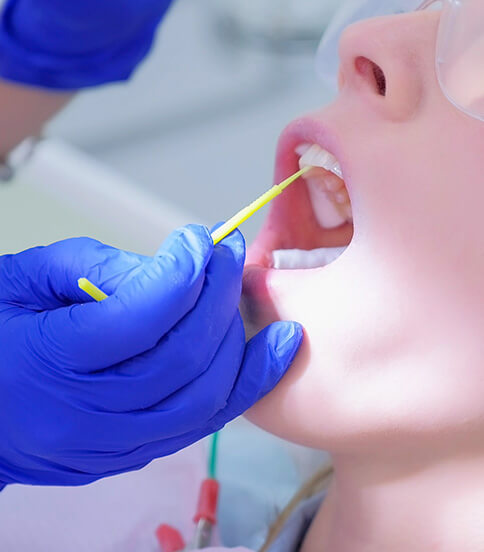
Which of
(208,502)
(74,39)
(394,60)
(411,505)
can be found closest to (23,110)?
(74,39)

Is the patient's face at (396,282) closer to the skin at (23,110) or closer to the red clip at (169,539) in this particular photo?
the red clip at (169,539)

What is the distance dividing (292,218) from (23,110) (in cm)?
79

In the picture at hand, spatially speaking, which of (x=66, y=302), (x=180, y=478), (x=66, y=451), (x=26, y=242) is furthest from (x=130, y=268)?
(x=26, y=242)

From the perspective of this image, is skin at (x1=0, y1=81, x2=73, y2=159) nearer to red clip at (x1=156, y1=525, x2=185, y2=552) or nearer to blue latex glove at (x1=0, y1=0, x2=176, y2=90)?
blue latex glove at (x1=0, y1=0, x2=176, y2=90)

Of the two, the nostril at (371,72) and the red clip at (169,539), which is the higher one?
the nostril at (371,72)

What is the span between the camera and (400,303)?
0.87 m

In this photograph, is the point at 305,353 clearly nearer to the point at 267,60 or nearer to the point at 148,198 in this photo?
the point at 148,198

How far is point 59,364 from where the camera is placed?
2.72 ft

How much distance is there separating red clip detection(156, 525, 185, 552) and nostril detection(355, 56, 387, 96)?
28.8 inches

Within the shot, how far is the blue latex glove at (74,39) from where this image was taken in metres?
1.46

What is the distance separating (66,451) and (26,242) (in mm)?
1039

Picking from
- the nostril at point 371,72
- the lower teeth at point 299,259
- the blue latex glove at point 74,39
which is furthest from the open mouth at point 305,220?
the blue latex glove at point 74,39

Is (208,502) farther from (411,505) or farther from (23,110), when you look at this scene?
(23,110)

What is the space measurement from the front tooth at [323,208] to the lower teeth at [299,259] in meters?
0.09
